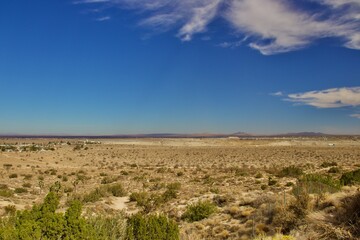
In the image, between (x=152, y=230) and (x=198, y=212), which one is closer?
(x=152, y=230)

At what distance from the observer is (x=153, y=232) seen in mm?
11281

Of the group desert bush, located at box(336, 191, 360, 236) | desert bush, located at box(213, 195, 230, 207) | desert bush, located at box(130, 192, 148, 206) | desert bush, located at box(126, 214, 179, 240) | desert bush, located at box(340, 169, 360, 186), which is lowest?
desert bush, located at box(130, 192, 148, 206)

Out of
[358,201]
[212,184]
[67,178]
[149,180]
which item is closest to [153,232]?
[358,201]

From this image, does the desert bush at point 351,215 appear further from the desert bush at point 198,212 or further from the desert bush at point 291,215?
the desert bush at point 198,212

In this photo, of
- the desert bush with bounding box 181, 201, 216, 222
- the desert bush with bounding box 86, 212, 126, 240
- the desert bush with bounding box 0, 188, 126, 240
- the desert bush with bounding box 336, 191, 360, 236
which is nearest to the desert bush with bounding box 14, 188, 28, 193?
the desert bush with bounding box 181, 201, 216, 222

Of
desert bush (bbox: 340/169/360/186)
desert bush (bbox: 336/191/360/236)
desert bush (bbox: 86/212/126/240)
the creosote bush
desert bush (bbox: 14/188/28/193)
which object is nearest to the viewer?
the creosote bush

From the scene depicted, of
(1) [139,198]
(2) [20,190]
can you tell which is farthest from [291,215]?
(2) [20,190]

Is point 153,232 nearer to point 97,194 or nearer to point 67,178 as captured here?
point 97,194

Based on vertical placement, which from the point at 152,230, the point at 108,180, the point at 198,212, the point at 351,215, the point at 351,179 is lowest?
the point at 108,180

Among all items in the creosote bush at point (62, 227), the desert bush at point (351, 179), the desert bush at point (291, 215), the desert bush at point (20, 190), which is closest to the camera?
the creosote bush at point (62, 227)

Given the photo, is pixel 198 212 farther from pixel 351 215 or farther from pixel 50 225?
pixel 50 225

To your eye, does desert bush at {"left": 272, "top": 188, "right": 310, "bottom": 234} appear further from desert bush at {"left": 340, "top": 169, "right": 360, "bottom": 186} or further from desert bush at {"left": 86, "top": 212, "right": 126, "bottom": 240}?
desert bush at {"left": 340, "top": 169, "right": 360, "bottom": 186}

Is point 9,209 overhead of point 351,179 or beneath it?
beneath

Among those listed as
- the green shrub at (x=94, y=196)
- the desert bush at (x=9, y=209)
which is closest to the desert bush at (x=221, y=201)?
the green shrub at (x=94, y=196)
